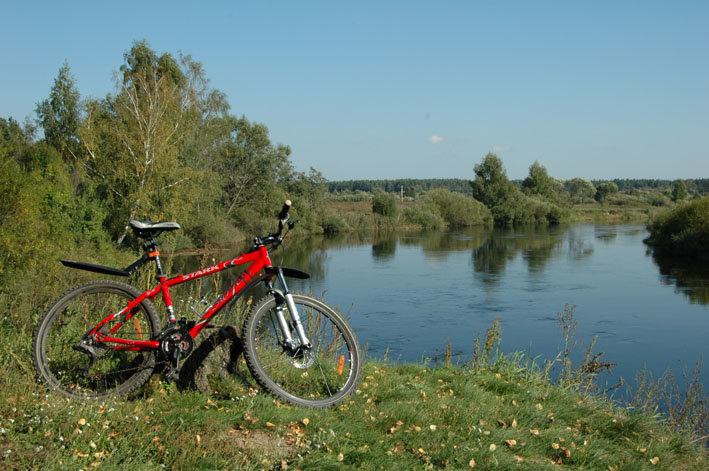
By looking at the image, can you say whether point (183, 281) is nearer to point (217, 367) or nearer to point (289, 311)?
point (217, 367)

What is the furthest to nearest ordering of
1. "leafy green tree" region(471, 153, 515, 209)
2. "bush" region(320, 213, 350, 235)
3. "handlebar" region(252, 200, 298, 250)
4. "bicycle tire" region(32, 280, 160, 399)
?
1. "leafy green tree" region(471, 153, 515, 209)
2. "bush" region(320, 213, 350, 235)
3. "handlebar" region(252, 200, 298, 250)
4. "bicycle tire" region(32, 280, 160, 399)

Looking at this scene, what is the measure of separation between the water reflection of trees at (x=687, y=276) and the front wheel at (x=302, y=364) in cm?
1947

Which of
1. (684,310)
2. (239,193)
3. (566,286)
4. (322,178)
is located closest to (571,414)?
(684,310)

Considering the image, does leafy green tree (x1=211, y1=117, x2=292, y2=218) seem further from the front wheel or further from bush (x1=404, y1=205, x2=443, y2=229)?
the front wheel

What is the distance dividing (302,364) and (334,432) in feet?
2.08

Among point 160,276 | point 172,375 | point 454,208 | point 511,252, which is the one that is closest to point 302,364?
point 172,375

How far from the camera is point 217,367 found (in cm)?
409

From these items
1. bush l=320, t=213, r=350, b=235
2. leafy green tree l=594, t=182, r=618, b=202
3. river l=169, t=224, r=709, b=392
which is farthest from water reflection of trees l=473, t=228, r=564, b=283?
leafy green tree l=594, t=182, r=618, b=202

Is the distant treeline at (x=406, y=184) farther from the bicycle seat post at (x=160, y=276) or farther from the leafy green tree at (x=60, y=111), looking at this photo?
the bicycle seat post at (x=160, y=276)

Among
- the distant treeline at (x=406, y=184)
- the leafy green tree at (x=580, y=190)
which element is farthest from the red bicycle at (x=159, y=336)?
the distant treeline at (x=406, y=184)

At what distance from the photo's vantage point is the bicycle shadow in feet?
12.9

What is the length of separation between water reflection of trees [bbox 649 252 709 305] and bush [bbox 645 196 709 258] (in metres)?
1.28

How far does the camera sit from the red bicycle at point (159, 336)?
12.4 ft

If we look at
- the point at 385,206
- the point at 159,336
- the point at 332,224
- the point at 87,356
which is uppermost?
the point at 385,206
